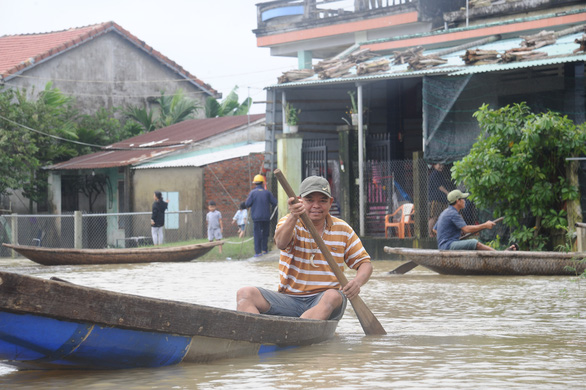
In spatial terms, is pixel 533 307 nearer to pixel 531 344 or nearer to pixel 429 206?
pixel 531 344

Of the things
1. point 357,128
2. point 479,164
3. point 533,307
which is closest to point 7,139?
point 357,128

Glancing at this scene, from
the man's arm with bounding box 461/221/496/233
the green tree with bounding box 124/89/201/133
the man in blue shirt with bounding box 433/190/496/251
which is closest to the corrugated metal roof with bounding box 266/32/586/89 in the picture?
the man in blue shirt with bounding box 433/190/496/251

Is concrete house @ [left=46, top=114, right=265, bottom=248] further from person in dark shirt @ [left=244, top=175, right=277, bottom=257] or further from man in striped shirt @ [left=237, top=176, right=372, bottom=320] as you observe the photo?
man in striped shirt @ [left=237, top=176, right=372, bottom=320]

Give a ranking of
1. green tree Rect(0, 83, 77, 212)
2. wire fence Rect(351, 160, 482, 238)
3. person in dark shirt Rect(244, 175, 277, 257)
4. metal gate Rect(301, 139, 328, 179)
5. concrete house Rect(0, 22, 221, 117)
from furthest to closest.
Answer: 1. concrete house Rect(0, 22, 221, 117)
2. green tree Rect(0, 83, 77, 212)
3. metal gate Rect(301, 139, 328, 179)
4. person in dark shirt Rect(244, 175, 277, 257)
5. wire fence Rect(351, 160, 482, 238)

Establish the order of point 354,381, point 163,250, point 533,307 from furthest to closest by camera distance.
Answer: point 163,250
point 533,307
point 354,381

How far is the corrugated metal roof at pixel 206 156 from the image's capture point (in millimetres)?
26031

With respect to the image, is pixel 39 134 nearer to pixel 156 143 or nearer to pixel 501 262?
pixel 156 143

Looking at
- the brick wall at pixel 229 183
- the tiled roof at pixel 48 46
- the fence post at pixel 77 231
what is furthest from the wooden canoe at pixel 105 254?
the tiled roof at pixel 48 46

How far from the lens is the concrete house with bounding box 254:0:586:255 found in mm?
16766

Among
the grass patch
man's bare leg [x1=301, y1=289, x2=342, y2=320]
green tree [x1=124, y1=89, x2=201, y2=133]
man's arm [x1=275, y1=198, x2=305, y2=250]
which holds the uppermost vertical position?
green tree [x1=124, y1=89, x2=201, y2=133]

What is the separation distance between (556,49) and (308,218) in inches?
452

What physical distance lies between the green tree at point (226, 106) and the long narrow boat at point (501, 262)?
22.9 meters

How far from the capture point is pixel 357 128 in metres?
19.0

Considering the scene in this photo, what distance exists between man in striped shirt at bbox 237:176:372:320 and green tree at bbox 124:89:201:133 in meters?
27.1
